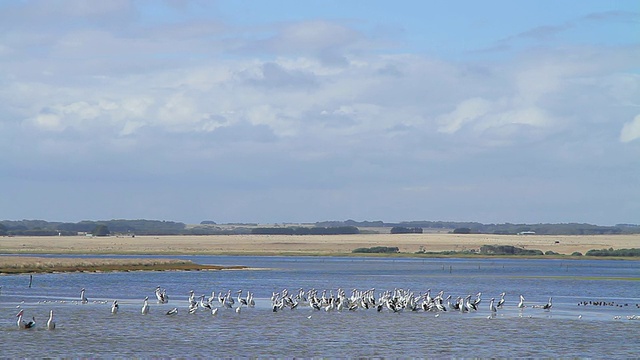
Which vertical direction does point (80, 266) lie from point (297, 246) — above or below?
below

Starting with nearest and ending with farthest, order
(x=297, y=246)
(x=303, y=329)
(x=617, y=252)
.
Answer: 1. (x=303, y=329)
2. (x=617, y=252)
3. (x=297, y=246)

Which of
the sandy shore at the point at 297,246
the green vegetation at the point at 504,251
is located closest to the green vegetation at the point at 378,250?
the sandy shore at the point at 297,246

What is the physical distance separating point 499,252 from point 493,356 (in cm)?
11043

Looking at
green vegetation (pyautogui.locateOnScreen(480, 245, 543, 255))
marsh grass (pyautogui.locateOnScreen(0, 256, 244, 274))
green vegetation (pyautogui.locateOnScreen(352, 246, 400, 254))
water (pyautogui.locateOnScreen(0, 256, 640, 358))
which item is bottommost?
water (pyautogui.locateOnScreen(0, 256, 640, 358))

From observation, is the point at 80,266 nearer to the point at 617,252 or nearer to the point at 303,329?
the point at 303,329

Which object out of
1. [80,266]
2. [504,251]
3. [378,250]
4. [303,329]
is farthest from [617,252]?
[303,329]

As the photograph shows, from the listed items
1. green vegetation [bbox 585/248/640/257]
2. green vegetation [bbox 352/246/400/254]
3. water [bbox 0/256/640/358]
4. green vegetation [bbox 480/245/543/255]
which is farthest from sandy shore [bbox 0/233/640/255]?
water [bbox 0/256/640/358]

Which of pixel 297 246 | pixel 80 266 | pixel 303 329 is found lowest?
pixel 303 329

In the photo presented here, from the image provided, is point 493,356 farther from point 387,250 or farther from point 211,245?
point 211,245

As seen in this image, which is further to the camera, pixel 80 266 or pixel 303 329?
pixel 80 266

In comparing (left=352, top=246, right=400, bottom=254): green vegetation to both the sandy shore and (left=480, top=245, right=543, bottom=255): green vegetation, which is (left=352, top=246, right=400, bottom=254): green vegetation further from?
(left=480, top=245, right=543, bottom=255): green vegetation

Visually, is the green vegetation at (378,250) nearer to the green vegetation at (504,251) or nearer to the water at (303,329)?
the green vegetation at (504,251)

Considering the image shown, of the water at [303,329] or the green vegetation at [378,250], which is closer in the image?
the water at [303,329]

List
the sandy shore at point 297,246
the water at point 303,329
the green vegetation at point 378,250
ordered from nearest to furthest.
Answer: the water at point 303,329, the sandy shore at point 297,246, the green vegetation at point 378,250
